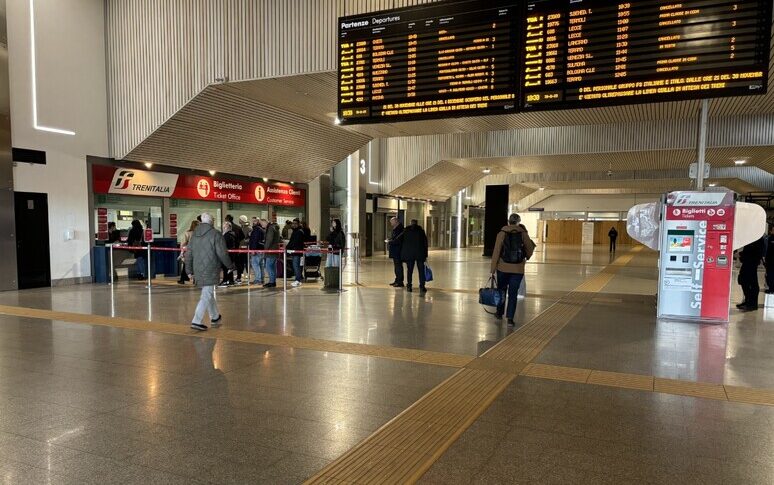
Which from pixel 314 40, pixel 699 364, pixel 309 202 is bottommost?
pixel 699 364

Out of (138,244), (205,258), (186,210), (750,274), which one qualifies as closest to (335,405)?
(205,258)

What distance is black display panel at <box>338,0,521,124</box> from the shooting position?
7.54m

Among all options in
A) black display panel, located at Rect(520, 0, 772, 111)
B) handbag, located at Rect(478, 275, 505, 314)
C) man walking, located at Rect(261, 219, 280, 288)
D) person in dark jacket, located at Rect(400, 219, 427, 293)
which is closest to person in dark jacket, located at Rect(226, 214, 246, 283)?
man walking, located at Rect(261, 219, 280, 288)

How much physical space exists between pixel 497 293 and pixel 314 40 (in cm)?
540

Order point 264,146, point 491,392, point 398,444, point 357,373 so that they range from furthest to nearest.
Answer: point 264,146 < point 357,373 < point 491,392 < point 398,444

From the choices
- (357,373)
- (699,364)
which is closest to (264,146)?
(357,373)

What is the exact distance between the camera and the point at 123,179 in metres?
13.2

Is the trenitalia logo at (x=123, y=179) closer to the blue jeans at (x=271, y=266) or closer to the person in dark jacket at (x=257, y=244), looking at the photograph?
the person in dark jacket at (x=257, y=244)

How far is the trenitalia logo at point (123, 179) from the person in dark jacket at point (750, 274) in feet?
45.4

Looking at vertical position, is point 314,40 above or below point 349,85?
above

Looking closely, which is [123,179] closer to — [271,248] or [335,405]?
[271,248]

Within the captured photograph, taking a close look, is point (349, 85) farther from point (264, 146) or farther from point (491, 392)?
point (264, 146)

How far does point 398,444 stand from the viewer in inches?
137

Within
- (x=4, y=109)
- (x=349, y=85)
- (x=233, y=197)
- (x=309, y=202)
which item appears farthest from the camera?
(x=309, y=202)
